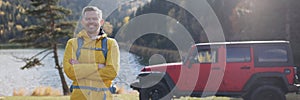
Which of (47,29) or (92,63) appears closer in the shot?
(92,63)

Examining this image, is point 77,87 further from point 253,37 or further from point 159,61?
point 253,37

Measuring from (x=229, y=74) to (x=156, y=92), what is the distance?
6.23ft

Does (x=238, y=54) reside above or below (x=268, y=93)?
above

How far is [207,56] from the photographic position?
9500mm

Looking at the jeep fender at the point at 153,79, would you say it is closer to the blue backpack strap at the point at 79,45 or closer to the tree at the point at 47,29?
the blue backpack strap at the point at 79,45

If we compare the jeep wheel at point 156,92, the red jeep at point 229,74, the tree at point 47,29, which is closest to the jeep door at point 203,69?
the red jeep at point 229,74

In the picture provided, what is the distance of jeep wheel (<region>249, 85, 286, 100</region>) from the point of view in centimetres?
888

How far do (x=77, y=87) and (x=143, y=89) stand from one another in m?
5.83

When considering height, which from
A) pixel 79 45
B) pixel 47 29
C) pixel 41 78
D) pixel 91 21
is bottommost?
pixel 41 78

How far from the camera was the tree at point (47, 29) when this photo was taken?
901 inches

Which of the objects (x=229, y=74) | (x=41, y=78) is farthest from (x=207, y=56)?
(x=41, y=78)

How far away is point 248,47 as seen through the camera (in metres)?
9.31

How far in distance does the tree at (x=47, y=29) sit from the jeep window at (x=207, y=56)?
1444 cm

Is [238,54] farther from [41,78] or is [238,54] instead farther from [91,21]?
[41,78]
